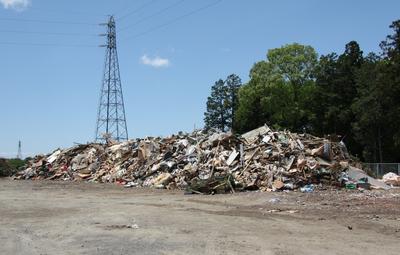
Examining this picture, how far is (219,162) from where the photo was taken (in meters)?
30.2

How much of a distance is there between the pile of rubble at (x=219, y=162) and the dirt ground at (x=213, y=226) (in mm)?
3160

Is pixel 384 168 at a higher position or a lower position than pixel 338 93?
lower

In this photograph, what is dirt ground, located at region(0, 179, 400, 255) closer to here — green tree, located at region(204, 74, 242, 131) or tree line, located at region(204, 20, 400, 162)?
tree line, located at region(204, 20, 400, 162)

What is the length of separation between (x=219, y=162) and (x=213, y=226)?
15.6 m

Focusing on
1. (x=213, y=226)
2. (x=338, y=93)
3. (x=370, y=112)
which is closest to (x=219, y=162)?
(x=213, y=226)

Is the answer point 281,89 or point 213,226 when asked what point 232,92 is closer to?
point 281,89

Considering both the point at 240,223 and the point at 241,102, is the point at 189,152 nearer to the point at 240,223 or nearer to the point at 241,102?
the point at 240,223

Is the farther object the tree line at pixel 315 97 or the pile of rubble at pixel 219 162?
the tree line at pixel 315 97

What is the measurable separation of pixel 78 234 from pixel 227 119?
251 ft

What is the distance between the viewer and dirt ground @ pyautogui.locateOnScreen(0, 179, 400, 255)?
11312mm

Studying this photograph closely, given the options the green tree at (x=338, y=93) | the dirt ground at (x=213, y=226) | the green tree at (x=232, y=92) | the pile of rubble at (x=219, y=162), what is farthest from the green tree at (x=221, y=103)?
the dirt ground at (x=213, y=226)

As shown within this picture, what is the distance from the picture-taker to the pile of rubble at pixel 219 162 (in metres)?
27.3

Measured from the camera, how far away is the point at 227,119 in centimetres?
8925

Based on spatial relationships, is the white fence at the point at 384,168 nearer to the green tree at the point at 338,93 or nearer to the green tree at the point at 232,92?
the green tree at the point at 338,93
